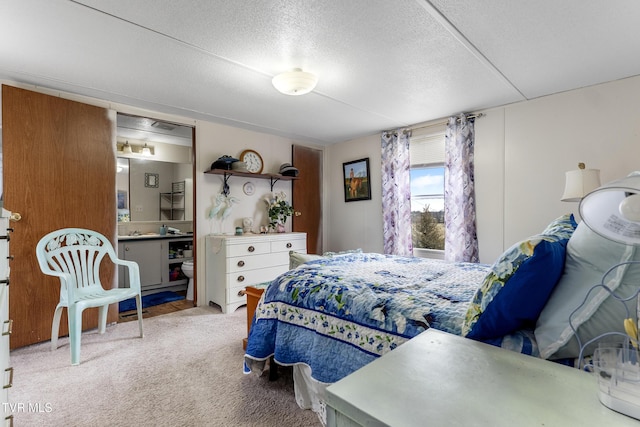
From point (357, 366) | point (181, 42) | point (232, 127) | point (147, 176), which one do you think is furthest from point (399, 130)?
point (147, 176)

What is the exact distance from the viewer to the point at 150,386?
193 centimetres

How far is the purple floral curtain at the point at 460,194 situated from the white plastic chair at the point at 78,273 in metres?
3.30

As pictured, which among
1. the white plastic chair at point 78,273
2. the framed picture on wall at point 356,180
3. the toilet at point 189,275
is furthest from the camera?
the framed picture on wall at point 356,180

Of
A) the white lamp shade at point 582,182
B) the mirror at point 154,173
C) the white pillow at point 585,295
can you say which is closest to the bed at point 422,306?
the white pillow at point 585,295

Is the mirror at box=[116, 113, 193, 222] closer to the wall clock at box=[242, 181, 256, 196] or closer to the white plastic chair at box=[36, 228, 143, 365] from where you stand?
the wall clock at box=[242, 181, 256, 196]

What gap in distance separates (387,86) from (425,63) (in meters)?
0.46

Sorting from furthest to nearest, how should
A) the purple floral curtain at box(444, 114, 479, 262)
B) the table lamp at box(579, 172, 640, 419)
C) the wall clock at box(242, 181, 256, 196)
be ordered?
the wall clock at box(242, 181, 256, 196)
the purple floral curtain at box(444, 114, 479, 262)
the table lamp at box(579, 172, 640, 419)

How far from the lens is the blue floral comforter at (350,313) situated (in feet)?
4.37

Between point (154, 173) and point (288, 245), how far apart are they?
109 inches

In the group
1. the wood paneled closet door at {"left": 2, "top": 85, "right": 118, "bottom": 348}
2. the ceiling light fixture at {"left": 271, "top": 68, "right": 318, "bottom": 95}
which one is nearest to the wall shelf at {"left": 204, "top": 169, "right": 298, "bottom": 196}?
the wood paneled closet door at {"left": 2, "top": 85, "right": 118, "bottom": 348}

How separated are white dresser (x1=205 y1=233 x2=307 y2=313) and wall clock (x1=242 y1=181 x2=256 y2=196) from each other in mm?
736

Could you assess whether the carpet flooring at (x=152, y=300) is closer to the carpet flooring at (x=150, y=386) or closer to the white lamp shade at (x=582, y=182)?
the carpet flooring at (x=150, y=386)

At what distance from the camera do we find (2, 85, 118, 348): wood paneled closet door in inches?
96.5

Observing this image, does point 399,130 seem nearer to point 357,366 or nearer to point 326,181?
point 326,181
